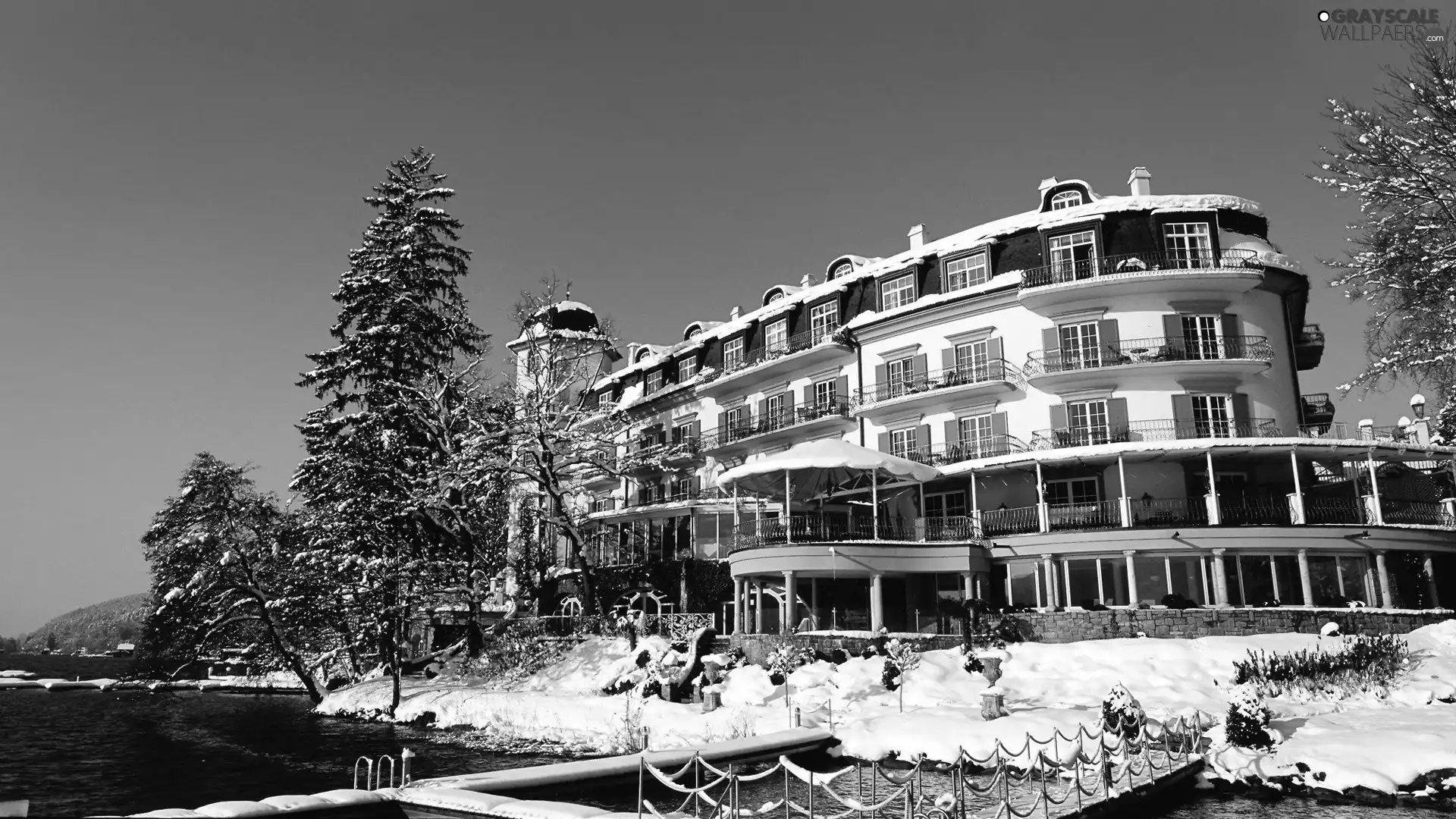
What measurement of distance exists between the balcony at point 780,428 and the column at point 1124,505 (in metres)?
12.3

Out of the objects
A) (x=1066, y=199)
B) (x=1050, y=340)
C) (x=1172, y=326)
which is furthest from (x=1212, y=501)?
(x=1066, y=199)

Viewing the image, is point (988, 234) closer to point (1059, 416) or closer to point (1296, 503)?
point (1059, 416)

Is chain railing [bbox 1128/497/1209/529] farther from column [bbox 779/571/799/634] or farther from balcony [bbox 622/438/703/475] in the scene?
balcony [bbox 622/438/703/475]

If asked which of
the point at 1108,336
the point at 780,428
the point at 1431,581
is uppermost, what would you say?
the point at 1108,336

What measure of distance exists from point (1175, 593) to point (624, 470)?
79.4ft

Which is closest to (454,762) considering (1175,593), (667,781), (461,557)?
(667,781)

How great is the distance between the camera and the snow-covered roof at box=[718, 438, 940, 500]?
3272cm

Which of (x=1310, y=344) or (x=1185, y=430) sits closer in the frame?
(x=1185, y=430)

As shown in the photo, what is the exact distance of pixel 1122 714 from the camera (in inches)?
723

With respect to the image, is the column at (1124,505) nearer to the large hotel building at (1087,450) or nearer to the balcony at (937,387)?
the large hotel building at (1087,450)

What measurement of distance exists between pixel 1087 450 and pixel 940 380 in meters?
7.46

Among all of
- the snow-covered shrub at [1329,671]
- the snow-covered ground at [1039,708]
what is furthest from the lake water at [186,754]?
the snow-covered shrub at [1329,671]

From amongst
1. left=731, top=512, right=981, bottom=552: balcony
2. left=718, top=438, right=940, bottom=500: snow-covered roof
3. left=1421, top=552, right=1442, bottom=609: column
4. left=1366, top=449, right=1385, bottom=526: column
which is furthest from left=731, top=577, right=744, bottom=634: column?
left=1421, top=552, right=1442, bottom=609: column

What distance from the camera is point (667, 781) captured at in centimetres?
1307
